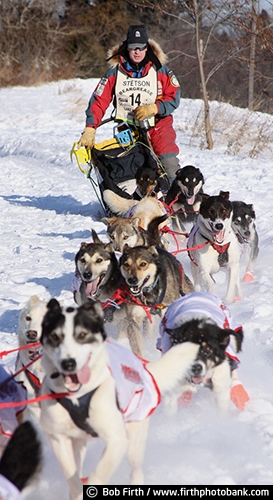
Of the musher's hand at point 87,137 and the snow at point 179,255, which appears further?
the musher's hand at point 87,137

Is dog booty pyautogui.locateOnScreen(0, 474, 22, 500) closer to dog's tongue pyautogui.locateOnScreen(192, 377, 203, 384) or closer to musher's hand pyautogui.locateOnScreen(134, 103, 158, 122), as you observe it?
dog's tongue pyautogui.locateOnScreen(192, 377, 203, 384)

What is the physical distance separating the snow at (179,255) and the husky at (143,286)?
241mm

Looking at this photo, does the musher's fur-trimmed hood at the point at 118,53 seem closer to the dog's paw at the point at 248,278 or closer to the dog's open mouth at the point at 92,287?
the dog's paw at the point at 248,278

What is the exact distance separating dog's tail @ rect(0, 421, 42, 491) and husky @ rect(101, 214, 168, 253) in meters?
2.88

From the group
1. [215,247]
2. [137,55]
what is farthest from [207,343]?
[137,55]

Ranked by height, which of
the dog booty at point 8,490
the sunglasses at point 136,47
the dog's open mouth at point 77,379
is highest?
the sunglasses at point 136,47

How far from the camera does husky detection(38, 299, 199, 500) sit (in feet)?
8.00

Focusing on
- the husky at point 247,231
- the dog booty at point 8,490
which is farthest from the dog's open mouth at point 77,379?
the husky at point 247,231

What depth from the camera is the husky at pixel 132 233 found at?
17.3ft

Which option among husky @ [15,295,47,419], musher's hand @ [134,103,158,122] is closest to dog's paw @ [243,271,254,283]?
musher's hand @ [134,103,158,122]

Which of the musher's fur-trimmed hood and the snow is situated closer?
the snow

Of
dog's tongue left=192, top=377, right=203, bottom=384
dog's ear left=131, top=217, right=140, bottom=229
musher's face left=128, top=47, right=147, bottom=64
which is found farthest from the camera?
musher's face left=128, top=47, right=147, bottom=64

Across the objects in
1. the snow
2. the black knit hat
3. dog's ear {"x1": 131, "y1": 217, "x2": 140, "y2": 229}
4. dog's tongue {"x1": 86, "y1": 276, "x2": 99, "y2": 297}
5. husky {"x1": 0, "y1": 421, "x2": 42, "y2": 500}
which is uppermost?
the black knit hat

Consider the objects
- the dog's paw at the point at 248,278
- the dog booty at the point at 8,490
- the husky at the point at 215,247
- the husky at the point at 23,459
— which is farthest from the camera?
the dog's paw at the point at 248,278
